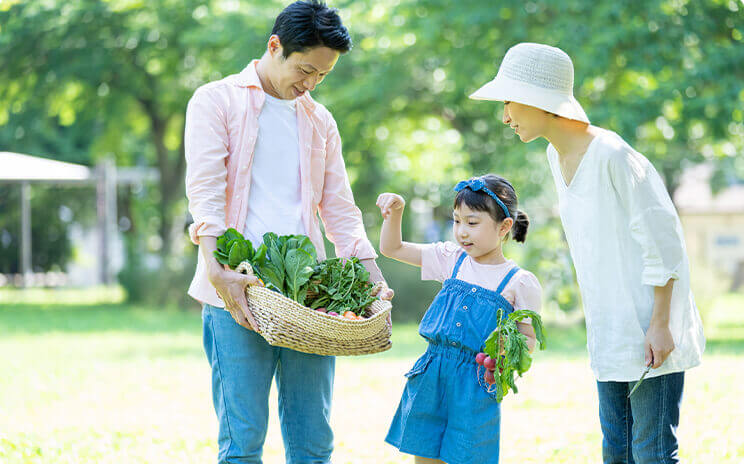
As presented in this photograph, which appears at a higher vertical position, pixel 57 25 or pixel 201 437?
pixel 57 25

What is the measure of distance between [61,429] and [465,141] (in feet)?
46.1

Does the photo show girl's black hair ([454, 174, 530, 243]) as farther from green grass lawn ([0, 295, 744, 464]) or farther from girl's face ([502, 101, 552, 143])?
green grass lawn ([0, 295, 744, 464])

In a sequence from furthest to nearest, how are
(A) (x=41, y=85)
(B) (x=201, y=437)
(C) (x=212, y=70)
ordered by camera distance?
(A) (x=41, y=85), (C) (x=212, y=70), (B) (x=201, y=437)

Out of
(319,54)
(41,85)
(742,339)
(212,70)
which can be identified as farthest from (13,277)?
(319,54)

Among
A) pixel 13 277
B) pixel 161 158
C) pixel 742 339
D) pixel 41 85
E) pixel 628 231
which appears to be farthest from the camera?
pixel 13 277

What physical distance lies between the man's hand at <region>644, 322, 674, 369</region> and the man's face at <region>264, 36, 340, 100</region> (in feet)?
4.76

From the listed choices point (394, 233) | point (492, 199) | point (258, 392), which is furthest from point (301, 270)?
point (492, 199)

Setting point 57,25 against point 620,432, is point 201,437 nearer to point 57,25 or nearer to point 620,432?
point 620,432

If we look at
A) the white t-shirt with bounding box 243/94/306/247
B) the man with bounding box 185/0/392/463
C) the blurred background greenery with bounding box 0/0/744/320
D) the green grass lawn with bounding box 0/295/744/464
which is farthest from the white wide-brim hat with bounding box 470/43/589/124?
the blurred background greenery with bounding box 0/0/744/320

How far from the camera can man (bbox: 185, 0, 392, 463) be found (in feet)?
10.7

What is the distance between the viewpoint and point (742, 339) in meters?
13.9

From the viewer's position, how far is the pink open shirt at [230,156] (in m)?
3.23

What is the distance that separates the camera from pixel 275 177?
3412mm

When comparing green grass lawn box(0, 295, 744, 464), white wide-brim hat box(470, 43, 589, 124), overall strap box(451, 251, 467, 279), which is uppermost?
white wide-brim hat box(470, 43, 589, 124)
